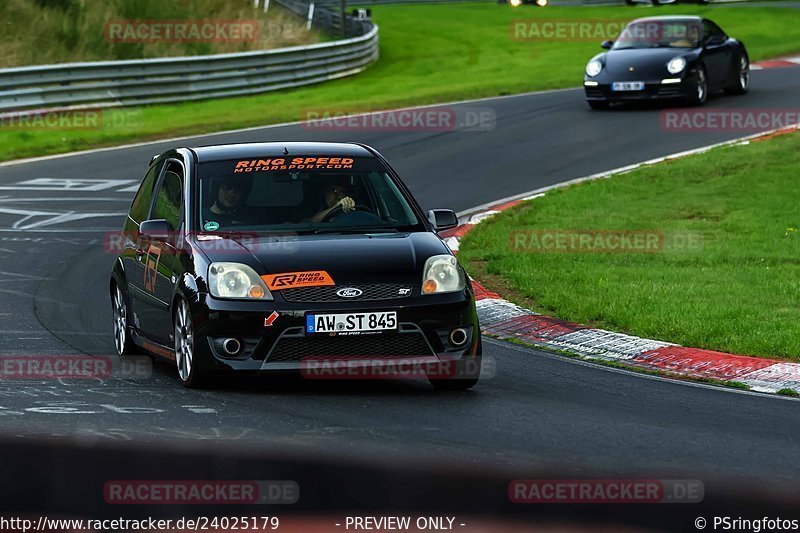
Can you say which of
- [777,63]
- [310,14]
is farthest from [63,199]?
[310,14]

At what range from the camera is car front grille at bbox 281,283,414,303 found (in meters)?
8.16

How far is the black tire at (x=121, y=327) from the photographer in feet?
32.5

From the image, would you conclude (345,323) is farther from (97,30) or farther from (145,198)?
(97,30)

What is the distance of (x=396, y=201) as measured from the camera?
9477 millimetres

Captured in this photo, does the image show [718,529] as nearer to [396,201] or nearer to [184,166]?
[396,201]

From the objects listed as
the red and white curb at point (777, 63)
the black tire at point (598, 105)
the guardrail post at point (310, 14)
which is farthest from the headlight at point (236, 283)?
the guardrail post at point (310, 14)

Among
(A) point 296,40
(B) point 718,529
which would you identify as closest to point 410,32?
(A) point 296,40

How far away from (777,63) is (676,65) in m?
9.23

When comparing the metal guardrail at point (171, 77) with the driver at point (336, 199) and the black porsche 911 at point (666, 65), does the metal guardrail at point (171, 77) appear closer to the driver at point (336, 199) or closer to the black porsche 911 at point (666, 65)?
the black porsche 911 at point (666, 65)

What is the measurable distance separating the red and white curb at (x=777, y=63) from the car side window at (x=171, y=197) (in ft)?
77.1

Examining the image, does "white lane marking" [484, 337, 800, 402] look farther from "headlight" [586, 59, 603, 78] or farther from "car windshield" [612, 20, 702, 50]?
"car windshield" [612, 20, 702, 50]

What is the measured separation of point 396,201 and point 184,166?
4.46ft

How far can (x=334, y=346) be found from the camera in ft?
26.6

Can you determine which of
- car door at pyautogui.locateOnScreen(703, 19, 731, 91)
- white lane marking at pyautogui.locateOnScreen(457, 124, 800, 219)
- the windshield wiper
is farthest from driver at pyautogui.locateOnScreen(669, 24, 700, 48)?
the windshield wiper
